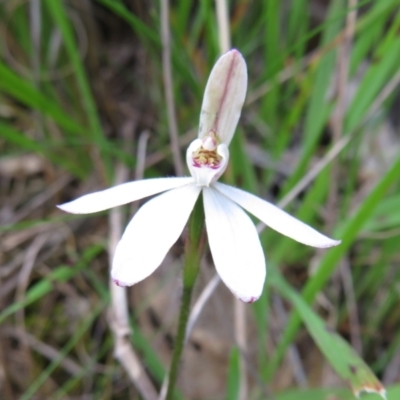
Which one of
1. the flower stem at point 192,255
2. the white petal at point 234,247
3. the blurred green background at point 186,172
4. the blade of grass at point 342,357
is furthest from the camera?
the blurred green background at point 186,172

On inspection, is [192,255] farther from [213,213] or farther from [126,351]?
[126,351]

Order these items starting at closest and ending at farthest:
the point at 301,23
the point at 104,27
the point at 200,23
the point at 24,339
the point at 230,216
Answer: the point at 230,216 → the point at 24,339 → the point at 301,23 → the point at 200,23 → the point at 104,27

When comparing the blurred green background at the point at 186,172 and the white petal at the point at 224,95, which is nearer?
the white petal at the point at 224,95

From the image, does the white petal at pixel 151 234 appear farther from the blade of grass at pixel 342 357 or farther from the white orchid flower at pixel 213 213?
the blade of grass at pixel 342 357

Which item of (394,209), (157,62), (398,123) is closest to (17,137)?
(157,62)

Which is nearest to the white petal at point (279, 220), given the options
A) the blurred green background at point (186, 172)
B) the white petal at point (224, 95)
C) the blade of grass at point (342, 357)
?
the white petal at point (224, 95)

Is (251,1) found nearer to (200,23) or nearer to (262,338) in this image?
(200,23)

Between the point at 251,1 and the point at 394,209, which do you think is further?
the point at 251,1
